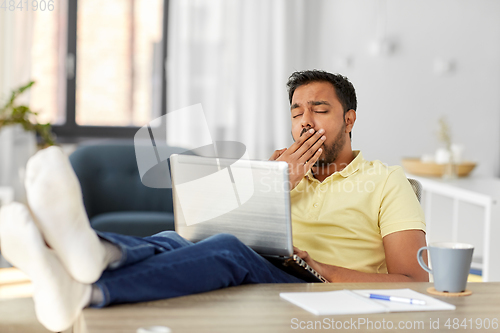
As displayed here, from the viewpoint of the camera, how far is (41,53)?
11.9 feet

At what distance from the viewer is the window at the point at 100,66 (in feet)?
11.9

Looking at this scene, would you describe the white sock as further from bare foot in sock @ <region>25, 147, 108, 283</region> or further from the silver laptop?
the silver laptop

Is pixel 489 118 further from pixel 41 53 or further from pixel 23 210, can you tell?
pixel 23 210

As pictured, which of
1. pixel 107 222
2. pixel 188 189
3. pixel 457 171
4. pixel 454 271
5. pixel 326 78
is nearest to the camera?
pixel 454 271

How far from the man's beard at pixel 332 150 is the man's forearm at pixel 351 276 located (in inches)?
16.0

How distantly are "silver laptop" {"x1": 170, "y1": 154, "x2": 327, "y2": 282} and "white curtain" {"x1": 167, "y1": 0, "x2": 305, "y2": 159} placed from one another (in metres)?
2.39

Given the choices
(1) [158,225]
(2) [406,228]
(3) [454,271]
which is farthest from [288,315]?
(1) [158,225]

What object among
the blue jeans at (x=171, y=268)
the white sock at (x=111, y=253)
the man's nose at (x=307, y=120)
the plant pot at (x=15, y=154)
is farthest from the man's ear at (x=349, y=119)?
the plant pot at (x=15, y=154)

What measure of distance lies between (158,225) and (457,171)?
1.66 meters

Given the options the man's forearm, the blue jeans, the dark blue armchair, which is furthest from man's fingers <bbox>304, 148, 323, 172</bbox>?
the dark blue armchair

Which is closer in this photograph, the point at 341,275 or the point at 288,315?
the point at 288,315

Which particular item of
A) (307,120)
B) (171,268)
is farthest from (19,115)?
(171,268)

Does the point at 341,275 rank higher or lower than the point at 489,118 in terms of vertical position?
lower

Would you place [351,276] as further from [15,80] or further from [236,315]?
[15,80]
